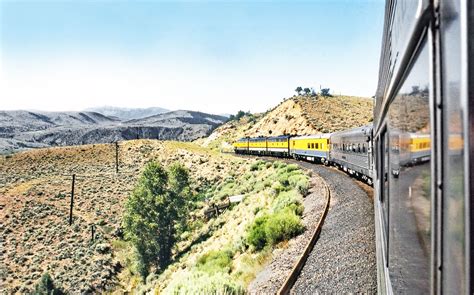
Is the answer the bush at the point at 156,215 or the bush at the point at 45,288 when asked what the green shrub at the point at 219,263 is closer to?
the bush at the point at 156,215

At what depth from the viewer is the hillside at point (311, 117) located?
3782 inches

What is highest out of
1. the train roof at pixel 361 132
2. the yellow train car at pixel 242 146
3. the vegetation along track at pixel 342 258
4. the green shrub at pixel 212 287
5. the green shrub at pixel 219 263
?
the train roof at pixel 361 132

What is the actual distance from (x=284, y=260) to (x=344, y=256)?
177 centimetres

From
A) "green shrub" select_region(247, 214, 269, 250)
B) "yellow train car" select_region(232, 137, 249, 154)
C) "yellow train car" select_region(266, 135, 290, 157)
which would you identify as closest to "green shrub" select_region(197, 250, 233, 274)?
"green shrub" select_region(247, 214, 269, 250)

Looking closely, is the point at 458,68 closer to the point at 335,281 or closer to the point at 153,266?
the point at 335,281

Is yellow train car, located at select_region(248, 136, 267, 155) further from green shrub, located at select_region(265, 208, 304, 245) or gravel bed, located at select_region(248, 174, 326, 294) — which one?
green shrub, located at select_region(265, 208, 304, 245)

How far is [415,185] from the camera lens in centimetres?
202

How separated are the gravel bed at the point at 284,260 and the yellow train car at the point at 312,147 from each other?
1637 cm

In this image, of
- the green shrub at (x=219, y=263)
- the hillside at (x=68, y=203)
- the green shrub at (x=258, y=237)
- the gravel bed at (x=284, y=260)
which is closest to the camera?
the gravel bed at (x=284, y=260)

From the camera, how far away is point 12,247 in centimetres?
4800

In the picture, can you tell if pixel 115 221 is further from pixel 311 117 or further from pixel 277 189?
pixel 311 117

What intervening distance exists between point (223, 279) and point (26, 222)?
177 ft

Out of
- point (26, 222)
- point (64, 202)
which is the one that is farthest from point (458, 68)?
point (64, 202)

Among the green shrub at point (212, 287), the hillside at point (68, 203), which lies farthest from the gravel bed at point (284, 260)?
the hillside at point (68, 203)
